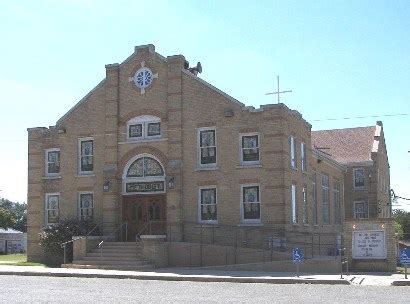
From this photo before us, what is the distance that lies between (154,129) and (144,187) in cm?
300

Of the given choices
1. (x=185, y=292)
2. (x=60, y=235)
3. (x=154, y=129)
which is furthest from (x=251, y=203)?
(x=185, y=292)

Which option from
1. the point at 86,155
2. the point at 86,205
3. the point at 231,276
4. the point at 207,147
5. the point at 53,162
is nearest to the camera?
the point at 231,276

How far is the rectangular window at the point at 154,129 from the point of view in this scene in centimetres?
3212

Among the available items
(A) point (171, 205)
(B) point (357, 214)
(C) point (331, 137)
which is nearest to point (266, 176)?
(A) point (171, 205)

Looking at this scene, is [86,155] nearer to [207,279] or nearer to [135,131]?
[135,131]

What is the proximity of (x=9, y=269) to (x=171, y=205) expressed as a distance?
26.5 ft

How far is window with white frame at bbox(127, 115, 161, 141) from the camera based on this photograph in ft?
106

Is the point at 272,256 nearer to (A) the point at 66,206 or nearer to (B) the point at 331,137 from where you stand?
(A) the point at 66,206

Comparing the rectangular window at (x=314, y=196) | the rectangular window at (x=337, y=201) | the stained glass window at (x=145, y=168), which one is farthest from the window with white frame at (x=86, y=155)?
the rectangular window at (x=337, y=201)

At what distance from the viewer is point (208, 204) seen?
30.6m

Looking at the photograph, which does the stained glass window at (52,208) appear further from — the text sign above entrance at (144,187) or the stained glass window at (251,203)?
the stained glass window at (251,203)

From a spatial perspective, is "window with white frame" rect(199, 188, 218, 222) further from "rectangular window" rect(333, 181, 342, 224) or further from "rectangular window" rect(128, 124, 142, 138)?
"rectangular window" rect(333, 181, 342, 224)

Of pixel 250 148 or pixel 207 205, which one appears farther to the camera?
pixel 207 205

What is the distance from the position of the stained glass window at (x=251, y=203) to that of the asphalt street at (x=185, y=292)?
8750 mm
